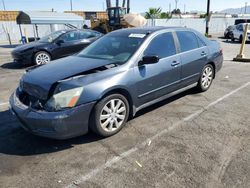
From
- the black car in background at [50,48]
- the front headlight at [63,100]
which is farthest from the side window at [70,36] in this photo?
the front headlight at [63,100]

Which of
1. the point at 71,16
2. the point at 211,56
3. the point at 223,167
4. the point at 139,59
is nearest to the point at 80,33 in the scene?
the point at 211,56

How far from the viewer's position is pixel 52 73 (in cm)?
368

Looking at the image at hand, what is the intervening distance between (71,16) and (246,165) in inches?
745

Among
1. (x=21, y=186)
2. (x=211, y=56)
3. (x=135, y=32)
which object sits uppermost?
(x=135, y=32)

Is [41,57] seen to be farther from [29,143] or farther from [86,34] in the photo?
[29,143]

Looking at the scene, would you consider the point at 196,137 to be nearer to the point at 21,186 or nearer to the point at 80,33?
the point at 21,186

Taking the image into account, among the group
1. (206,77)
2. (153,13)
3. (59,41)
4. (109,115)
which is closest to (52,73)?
(109,115)

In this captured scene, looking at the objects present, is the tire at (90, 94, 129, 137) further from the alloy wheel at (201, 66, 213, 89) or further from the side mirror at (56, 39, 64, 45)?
Result: the side mirror at (56, 39, 64, 45)

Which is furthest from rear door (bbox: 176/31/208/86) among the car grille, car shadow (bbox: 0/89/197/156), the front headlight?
the car grille

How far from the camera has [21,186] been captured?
269 centimetres

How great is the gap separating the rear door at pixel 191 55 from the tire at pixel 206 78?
0.19 m

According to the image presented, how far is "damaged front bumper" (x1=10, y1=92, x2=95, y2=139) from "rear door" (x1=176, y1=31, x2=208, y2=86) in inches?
92.2

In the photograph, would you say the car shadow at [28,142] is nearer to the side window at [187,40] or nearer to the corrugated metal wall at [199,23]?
the side window at [187,40]

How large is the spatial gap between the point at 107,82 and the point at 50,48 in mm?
6968
